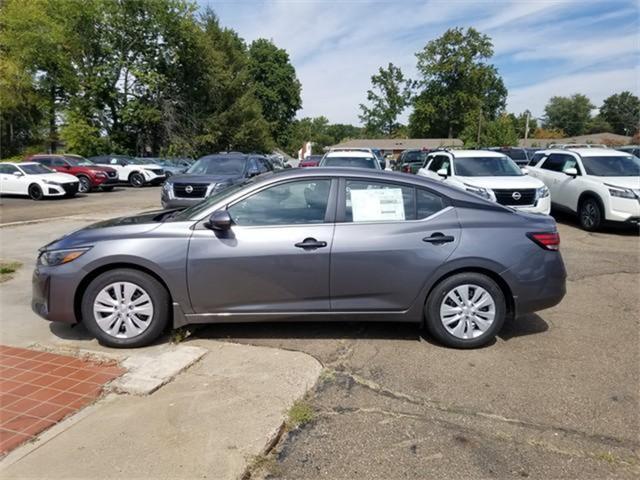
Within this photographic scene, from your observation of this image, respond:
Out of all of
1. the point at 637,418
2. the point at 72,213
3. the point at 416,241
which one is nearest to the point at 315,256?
the point at 416,241

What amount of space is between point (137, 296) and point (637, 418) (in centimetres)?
394

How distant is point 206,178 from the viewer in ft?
36.8

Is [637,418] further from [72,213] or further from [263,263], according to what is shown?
[72,213]

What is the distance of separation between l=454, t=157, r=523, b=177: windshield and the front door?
7.67m

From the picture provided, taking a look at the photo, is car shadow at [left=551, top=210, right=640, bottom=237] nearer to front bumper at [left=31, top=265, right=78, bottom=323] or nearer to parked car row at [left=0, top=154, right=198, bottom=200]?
front bumper at [left=31, top=265, right=78, bottom=323]

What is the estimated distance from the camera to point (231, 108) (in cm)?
4700

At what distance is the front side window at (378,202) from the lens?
4.41m

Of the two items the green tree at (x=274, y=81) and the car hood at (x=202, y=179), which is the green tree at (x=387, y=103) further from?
the car hood at (x=202, y=179)

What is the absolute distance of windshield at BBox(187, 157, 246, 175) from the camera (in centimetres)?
1219

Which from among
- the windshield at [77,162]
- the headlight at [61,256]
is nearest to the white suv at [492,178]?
the headlight at [61,256]

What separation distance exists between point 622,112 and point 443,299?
462 ft

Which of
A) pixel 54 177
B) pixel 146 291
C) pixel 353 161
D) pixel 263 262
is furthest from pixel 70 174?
pixel 263 262

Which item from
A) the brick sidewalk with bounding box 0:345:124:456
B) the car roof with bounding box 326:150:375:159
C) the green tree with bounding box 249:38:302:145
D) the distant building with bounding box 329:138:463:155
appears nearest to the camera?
the brick sidewalk with bounding box 0:345:124:456

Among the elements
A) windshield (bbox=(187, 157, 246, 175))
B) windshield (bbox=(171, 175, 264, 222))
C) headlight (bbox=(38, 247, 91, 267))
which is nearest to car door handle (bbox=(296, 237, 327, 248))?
windshield (bbox=(171, 175, 264, 222))
